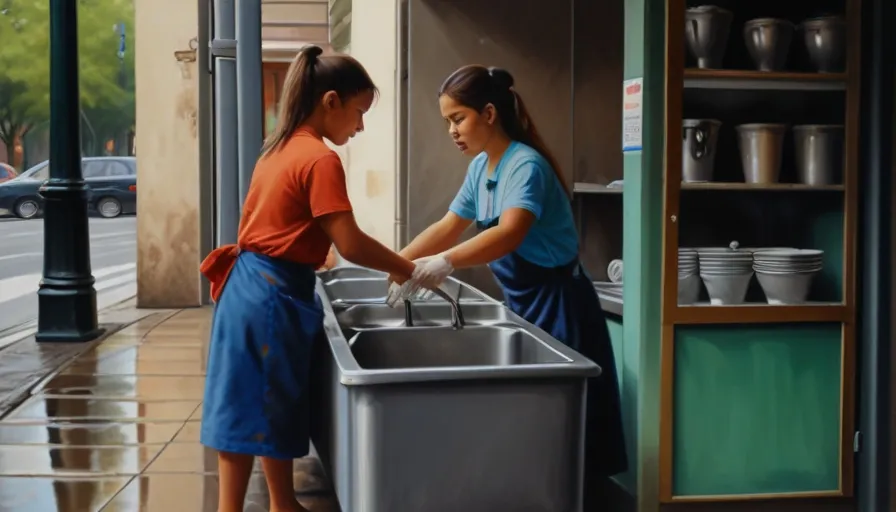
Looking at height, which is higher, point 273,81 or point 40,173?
point 273,81

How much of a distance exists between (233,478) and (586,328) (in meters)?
1.32

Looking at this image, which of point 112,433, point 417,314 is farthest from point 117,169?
point 417,314

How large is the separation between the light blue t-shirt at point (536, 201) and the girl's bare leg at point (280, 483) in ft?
3.69

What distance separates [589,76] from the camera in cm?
524

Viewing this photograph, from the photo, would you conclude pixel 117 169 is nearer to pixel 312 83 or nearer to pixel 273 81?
pixel 273 81

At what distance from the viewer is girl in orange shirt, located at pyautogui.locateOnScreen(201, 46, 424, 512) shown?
3.43m

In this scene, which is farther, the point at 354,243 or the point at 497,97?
the point at 497,97

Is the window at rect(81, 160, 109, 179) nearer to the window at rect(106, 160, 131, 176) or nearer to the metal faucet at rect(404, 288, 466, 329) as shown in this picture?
the window at rect(106, 160, 131, 176)

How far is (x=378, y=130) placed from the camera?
20.3 ft

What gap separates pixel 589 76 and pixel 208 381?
260cm

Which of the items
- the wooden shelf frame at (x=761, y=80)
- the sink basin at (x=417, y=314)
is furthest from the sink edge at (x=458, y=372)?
the wooden shelf frame at (x=761, y=80)

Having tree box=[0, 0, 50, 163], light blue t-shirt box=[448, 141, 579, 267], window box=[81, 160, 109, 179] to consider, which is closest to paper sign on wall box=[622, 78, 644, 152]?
light blue t-shirt box=[448, 141, 579, 267]

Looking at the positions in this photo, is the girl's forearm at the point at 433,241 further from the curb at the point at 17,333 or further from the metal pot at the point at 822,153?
the curb at the point at 17,333

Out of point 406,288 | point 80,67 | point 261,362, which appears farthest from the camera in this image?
point 80,67
